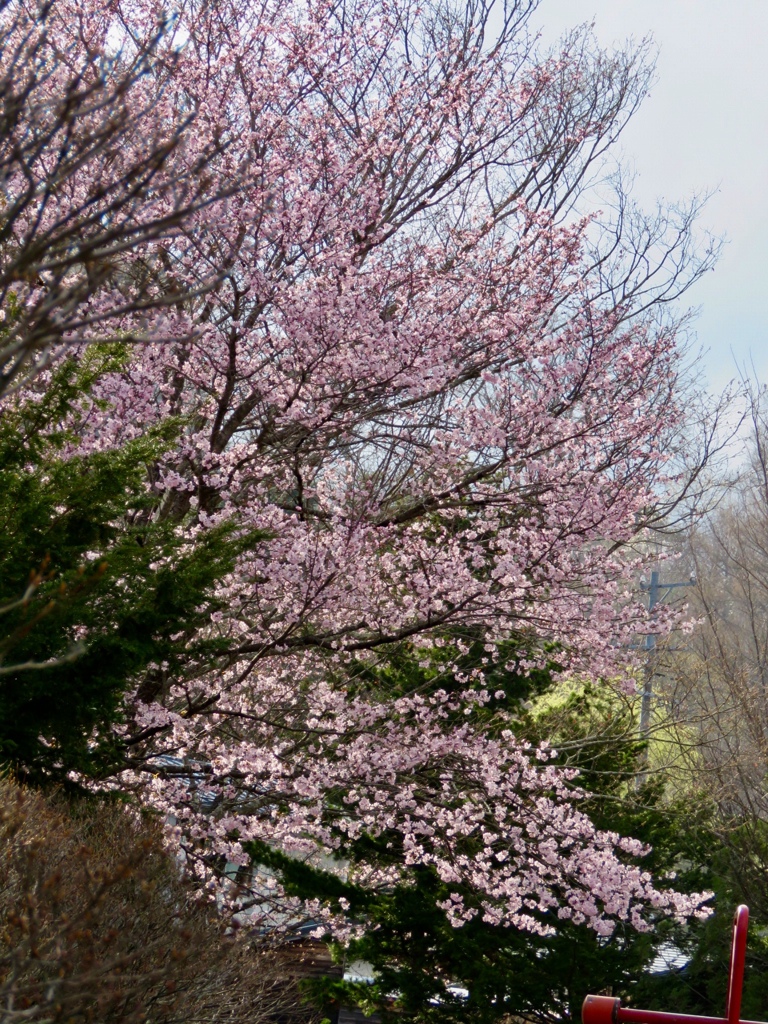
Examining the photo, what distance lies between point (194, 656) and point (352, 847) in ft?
20.7

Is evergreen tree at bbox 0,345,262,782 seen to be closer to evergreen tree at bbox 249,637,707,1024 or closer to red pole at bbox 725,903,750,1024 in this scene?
red pole at bbox 725,903,750,1024

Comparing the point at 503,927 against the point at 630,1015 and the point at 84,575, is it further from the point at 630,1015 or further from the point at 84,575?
the point at 630,1015

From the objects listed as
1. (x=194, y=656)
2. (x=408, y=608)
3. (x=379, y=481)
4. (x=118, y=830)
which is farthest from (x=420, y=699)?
(x=118, y=830)

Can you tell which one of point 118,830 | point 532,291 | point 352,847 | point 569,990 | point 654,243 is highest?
point 654,243

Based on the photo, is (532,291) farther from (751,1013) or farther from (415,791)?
(751,1013)

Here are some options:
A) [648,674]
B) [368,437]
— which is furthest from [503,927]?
[368,437]

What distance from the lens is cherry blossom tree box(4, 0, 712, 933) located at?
24.5ft

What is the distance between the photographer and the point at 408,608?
28.4 feet

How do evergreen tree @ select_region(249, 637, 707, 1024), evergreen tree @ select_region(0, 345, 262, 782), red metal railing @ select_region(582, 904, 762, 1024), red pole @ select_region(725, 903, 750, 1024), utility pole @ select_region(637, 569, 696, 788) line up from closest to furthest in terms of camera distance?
red metal railing @ select_region(582, 904, 762, 1024) → red pole @ select_region(725, 903, 750, 1024) → evergreen tree @ select_region(0, 345, 262, 782) → evergreen tree @ select_region(249, 637, 707, 1024) → utility pole @ select_region(637, 569, 696, 788)

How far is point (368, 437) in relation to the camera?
336 inches

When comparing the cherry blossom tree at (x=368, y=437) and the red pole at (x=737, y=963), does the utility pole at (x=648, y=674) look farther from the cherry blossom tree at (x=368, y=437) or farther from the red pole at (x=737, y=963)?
the red pole at (x=737, y=963)

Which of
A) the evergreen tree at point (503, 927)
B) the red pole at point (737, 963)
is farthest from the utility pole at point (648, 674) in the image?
the red pole at point (737, 963)

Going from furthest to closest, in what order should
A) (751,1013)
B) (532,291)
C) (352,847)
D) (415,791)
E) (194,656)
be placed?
(352,847)
(751,1013)
(532,291)
(415,791)
(194,656)

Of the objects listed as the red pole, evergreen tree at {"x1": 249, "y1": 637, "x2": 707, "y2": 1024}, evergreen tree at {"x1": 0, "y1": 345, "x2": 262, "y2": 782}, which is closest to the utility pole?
evergreen tree at {"x1": 249, "y1": 637, "x2": 707, "y2": 1024}
